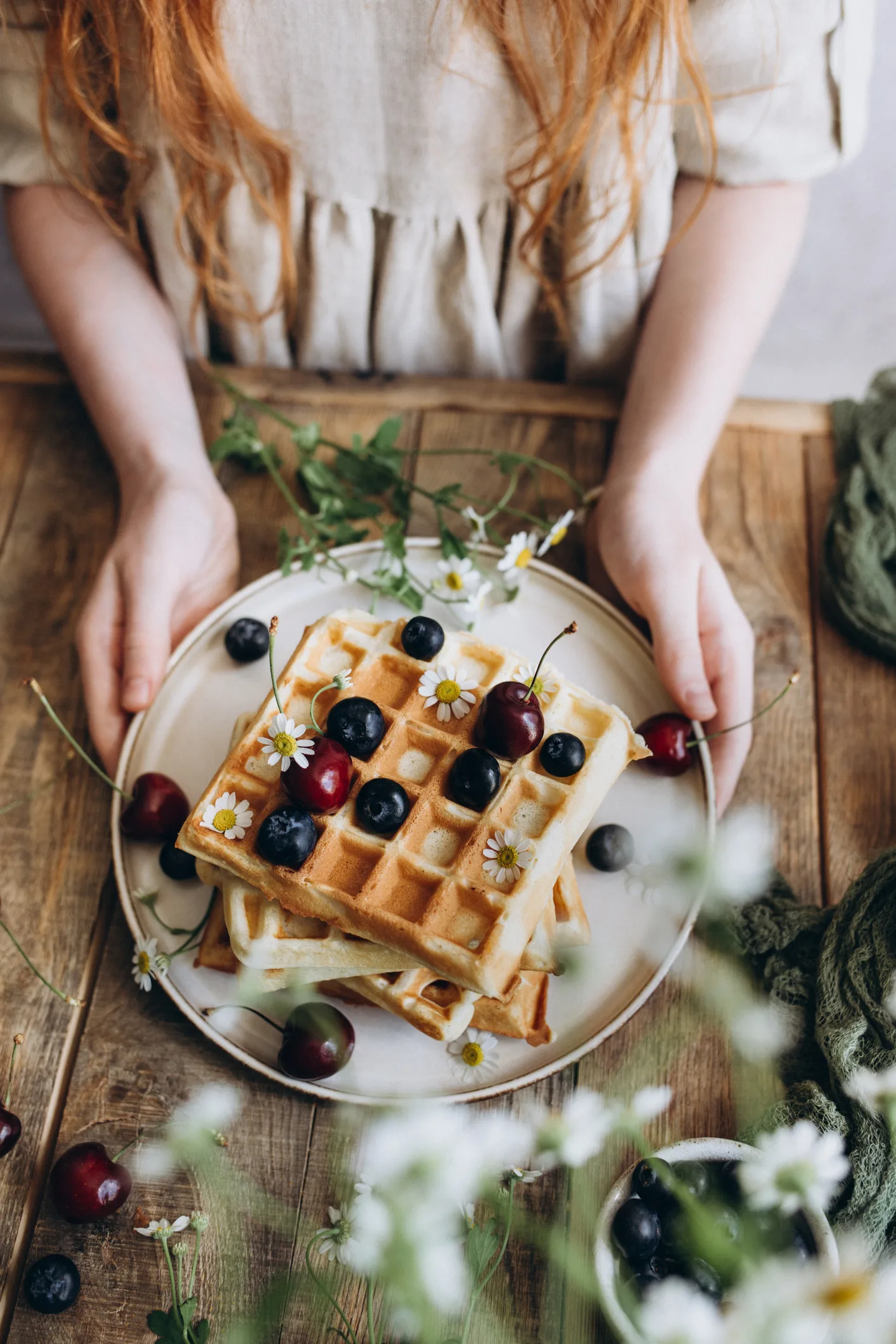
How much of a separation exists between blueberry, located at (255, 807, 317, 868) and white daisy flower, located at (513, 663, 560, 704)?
23 cm

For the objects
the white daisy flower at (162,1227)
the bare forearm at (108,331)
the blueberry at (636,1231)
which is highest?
the bare forearm at (108,331)

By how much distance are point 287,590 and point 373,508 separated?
16 centimetres

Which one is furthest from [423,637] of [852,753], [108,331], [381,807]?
[108,331]

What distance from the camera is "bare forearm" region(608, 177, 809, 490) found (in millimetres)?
1154

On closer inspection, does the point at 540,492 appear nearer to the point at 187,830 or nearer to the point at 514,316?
the point at 514,316

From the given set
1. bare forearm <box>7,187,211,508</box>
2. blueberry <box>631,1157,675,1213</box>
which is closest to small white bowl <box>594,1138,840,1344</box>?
blueberry <box>631,1157,675,1213</box>

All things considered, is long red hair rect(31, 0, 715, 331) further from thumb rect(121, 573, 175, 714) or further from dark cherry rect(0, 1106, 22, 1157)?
dark cherry rect(0, 1106, 22, 1157)

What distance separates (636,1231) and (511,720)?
1.40ft

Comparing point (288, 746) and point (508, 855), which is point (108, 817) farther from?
point (508, 855)

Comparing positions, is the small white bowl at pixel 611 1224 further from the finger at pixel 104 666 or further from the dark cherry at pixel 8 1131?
the finger at pixel 104 666

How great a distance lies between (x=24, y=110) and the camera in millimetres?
1117

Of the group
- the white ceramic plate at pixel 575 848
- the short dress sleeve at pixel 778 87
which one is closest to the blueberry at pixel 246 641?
the white ceramic plate at pixel 575 848

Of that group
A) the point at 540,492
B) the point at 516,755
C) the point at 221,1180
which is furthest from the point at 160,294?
the point at 221,1180

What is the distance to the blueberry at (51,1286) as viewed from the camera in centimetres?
84
